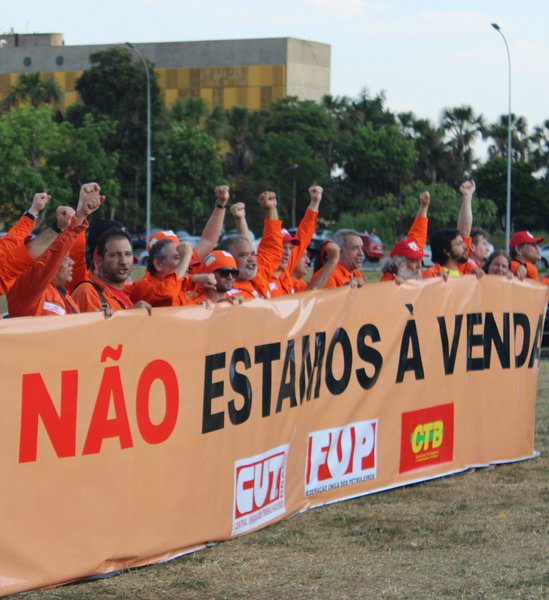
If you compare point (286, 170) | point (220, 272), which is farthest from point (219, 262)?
point (286, 170)

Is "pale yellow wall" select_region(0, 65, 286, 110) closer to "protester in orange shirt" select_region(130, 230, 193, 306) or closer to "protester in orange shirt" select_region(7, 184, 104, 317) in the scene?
"protester in orange shirt" select_region(130, 230, 193, 306)

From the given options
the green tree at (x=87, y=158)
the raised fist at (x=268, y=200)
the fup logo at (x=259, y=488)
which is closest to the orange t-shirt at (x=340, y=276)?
the raised fist at (x=268, y=200)

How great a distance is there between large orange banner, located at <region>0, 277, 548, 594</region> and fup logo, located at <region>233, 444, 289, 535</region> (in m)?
0.01

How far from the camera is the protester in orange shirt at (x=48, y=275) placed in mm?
6047

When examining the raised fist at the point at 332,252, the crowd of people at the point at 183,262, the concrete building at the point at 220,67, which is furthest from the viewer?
the concrete building at the point at 220,67

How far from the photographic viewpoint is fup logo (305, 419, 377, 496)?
7.36m

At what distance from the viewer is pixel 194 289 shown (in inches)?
308

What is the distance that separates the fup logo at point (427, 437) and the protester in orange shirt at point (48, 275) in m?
2.77

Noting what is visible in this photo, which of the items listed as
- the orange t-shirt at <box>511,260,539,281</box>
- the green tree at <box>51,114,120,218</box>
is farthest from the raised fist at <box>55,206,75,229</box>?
the green tree at <box>51,114,120,218</box>

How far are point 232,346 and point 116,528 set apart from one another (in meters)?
1.24

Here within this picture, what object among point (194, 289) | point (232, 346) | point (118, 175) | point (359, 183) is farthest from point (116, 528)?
point (359, 183)

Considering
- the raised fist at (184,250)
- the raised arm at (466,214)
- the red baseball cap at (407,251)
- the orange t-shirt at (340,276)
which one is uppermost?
the raised arm at (466,214)

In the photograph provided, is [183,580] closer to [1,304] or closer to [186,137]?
[1,304]

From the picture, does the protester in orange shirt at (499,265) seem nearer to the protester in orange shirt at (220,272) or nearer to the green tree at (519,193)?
the protester in orange shirt at (220,272)
